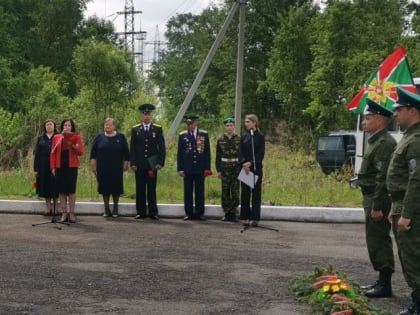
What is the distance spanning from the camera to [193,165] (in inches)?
404

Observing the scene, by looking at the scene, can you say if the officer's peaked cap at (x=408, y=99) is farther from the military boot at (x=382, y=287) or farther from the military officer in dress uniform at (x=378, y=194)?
the military boot at (x=382, y=287)

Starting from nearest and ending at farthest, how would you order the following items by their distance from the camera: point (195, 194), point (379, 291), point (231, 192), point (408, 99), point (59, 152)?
point (408, 99), point (379, 291), point (59, 152), point (231, 192), point (195, 194)

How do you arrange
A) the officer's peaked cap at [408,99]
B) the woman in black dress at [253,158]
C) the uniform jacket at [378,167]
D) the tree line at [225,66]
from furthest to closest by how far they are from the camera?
the tree line at [225,66] → the woman in black dress at [253,158] → the uniform jacket at [378,167] → the officer's peaked cap at [408,99]

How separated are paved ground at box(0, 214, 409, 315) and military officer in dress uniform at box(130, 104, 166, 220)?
374 mm

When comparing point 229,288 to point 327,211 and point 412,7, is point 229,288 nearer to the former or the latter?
point 327,211

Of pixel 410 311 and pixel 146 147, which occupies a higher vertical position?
pixel 146 147

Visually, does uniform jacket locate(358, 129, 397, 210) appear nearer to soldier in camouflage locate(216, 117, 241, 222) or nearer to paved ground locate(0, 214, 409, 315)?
paved ground locate(0, 214, 409, 315)

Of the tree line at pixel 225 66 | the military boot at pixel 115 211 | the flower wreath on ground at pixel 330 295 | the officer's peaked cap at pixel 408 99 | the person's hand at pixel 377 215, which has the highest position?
the tree line at pixel 225 66

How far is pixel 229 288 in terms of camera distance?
5.83 m

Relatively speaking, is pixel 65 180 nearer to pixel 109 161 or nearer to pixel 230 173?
pixel 109 161

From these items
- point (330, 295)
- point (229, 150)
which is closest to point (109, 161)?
point (229, 150)

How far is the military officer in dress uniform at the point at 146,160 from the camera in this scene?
33.5 feet

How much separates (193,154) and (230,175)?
0.70 m

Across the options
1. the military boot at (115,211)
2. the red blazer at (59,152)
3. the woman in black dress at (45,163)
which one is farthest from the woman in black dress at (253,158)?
the woman in black dress at (45,163)
